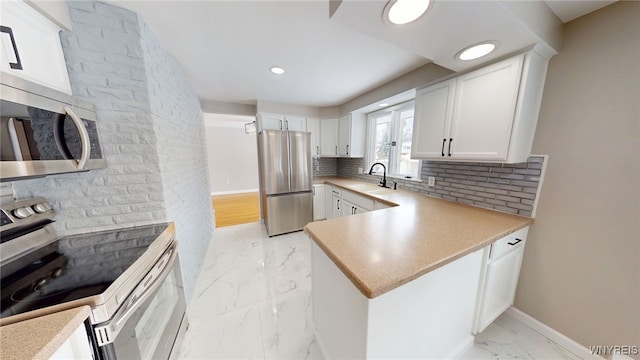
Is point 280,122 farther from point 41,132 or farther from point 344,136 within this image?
point 41,132

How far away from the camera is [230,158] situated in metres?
6.08

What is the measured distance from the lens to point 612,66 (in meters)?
1.08

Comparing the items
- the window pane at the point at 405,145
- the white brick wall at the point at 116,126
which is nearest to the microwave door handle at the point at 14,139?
the white brick wall at the point at 116,126

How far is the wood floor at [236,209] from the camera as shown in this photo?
12.6 feet

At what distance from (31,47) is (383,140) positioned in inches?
130

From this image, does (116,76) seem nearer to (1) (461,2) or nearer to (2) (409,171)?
(1) (461,2)

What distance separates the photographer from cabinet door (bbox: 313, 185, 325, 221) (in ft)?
11.0

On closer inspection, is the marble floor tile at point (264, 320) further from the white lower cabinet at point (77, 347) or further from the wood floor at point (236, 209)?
the wood floor at point (236, 209)

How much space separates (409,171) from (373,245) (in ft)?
6.33

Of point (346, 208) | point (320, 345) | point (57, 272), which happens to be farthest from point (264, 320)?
point (346, 208)

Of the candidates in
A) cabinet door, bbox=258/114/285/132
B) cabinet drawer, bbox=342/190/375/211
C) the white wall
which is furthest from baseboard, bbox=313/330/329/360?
the white wall

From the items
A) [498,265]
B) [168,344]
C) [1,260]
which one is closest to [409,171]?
[498,265]

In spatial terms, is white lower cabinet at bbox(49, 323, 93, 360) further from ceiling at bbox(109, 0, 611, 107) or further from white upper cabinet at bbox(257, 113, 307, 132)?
white upper cabinet at bbox(257, 113, 307, 132)

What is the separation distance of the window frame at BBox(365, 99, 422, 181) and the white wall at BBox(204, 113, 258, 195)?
4.09 metres
